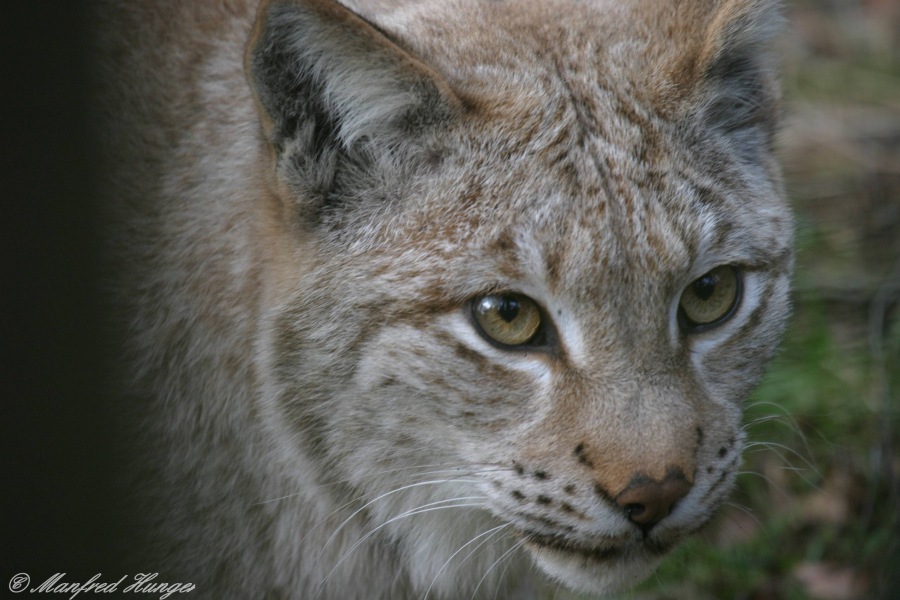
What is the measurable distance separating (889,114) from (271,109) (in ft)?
19.2

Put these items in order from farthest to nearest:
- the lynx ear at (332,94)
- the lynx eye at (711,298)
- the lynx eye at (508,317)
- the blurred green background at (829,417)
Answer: the blurred green background at (829,417), the lynx eye at (711,298), the lynx eye at (508,317), the lynx ear at (332,94)

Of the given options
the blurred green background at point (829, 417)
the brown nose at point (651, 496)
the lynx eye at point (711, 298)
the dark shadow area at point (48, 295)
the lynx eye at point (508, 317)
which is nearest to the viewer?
the dark shadow area at point (48, 295)

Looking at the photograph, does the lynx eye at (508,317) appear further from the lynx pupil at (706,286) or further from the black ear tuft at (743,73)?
the black ear tuft at (743,73)

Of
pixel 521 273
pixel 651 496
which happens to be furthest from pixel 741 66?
pixel 651 496

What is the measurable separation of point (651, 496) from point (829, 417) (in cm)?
329

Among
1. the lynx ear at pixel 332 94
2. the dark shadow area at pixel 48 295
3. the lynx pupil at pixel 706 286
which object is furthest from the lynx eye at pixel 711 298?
the dark shadow area at pixel 48 295

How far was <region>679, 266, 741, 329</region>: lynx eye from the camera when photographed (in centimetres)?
335

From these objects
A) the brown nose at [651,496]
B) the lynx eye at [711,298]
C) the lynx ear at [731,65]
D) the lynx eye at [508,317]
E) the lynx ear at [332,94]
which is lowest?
the brown nose at [651,496]

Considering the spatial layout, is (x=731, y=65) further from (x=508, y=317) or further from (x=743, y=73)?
(x=508, y=317)

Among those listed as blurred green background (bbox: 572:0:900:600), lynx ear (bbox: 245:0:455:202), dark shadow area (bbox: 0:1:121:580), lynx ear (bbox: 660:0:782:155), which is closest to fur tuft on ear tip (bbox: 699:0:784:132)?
lynx ear (bbox: 660:0:782:155)

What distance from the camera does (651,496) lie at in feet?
9.53

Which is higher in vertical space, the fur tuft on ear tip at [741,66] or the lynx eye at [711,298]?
the fur tuft on ear tip at [741,66]

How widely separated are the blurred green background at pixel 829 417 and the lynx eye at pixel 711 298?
1.00 m

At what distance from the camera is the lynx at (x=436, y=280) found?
3.08 m
